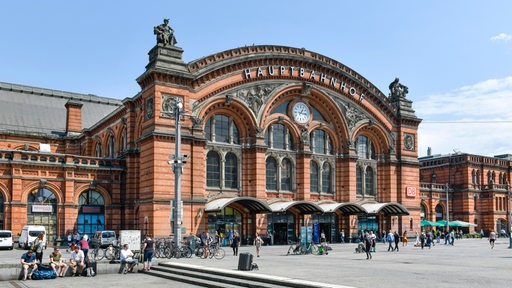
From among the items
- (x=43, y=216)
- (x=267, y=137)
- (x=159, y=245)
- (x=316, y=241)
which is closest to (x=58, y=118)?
(x=43, y=216)

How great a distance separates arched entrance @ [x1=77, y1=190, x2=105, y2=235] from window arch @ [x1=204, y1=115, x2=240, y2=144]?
1187 cm

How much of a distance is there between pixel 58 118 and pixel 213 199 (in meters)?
36.3

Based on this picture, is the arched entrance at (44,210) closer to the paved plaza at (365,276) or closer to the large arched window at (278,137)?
the large arched window at (278,137)

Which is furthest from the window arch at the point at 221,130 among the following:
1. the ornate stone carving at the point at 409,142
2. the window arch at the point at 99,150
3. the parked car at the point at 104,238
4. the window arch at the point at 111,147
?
the ornate stone carving at the point at 409,142

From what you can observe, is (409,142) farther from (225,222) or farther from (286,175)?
(225,222)

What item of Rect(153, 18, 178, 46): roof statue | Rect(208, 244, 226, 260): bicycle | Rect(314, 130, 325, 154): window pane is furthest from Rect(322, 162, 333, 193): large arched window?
Rect(208, 244, 226, 260): bicycle

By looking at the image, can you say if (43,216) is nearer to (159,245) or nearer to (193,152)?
(193,152)

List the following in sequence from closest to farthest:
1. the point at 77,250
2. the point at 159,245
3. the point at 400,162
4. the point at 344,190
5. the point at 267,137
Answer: the point at 77,250, the point at 159,245, the point at 267,137, the point at 344,190, the point at 400,162

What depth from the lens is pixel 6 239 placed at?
44.2 meters

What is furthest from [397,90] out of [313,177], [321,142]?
[313,177]

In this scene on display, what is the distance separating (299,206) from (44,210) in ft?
75.6

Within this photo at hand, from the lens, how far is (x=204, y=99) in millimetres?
50531

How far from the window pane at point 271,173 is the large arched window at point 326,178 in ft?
20.2

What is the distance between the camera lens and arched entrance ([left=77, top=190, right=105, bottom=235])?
51.4m
